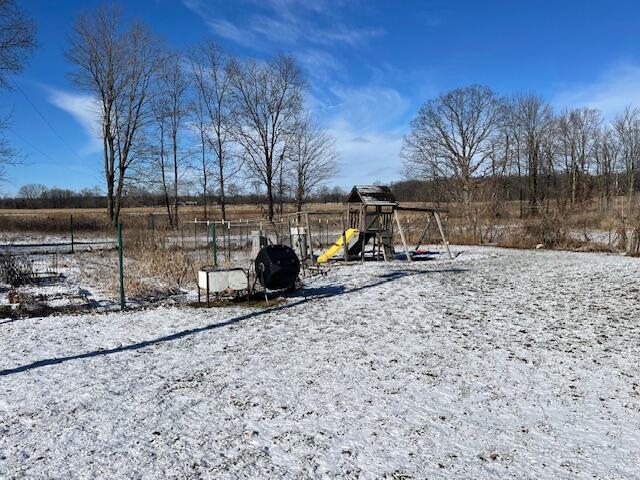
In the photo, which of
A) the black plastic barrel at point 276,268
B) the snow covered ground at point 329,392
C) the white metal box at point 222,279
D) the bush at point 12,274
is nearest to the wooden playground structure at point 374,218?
the black plastic barrel at point 276,268

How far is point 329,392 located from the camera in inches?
190

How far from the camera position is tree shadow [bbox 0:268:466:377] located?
5.79 meters

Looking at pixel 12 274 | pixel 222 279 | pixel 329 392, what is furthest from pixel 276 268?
pixel 12 274

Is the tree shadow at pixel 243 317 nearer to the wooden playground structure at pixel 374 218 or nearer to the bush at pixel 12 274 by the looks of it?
the wooden playground structure at pixel 374 218

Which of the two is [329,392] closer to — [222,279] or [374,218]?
[222,279]

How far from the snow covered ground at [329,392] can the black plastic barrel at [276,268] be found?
23.2 inches

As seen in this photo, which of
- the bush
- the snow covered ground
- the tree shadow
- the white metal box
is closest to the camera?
the snow covered ground

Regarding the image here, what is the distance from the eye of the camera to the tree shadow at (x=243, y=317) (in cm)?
579

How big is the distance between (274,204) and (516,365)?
30.1 m

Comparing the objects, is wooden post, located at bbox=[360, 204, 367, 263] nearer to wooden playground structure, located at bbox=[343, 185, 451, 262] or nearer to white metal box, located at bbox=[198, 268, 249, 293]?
wooden playground structure, located at bbox=[343, 185, 451, 262]

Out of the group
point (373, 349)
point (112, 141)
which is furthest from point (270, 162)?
point (373, 349)

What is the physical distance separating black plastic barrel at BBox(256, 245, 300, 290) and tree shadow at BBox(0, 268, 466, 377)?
484mm

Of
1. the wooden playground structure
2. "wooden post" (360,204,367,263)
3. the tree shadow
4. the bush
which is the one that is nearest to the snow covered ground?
the tree shadow

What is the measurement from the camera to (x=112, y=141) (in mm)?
30844
